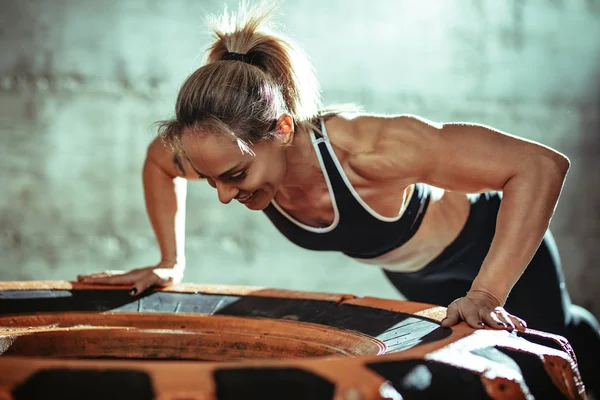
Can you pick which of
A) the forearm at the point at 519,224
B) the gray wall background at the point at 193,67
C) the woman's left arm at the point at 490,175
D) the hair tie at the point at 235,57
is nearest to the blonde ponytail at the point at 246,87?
the hair tie at the point at 235,57

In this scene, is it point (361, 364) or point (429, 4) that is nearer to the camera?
point (361, 364)

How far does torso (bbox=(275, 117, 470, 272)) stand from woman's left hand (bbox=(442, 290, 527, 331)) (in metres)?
0.32

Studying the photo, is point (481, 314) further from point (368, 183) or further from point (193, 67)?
point (193, 67)

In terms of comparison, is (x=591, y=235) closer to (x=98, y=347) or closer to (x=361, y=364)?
(x=98, y=347)

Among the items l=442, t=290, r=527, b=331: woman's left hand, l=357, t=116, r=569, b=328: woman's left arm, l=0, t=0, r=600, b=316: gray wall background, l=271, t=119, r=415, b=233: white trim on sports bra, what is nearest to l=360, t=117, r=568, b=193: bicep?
l=357, t=116, r=569, b=328: woman's left arm

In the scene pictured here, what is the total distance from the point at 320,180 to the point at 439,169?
0.27 meters

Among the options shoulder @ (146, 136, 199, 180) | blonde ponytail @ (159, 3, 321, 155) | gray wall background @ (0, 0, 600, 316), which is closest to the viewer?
blonde ponytail @ (159, 3, 321, 155)

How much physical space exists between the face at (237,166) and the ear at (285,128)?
11 mm

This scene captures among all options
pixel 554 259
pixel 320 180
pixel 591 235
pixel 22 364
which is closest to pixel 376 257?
pixel 320 180

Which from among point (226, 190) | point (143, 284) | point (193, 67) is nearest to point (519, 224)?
point (226, 190)

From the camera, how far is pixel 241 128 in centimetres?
127

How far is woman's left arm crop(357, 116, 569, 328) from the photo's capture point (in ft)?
3.79

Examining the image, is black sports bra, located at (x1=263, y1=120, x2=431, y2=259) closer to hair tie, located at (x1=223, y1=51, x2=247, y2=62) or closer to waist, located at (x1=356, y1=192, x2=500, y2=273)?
waist, located at (x1=356, y1=192, x2=500, y2=273)

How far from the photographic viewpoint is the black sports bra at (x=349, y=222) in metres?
1.41
